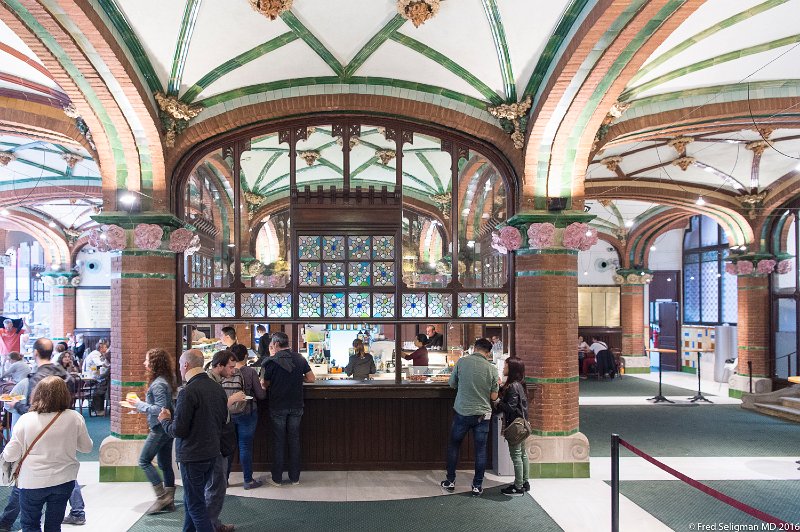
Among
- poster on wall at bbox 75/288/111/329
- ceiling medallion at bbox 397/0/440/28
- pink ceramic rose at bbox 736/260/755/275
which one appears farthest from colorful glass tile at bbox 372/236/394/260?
poster on wall at bbox 75/288/111/329

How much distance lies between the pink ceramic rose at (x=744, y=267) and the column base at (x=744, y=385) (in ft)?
7.24

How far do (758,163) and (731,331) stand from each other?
21.8 ft

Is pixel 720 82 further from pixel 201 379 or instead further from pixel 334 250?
pixel 201 379

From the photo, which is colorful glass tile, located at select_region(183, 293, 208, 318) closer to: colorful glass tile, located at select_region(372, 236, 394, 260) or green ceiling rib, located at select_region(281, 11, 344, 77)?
colorful glass tile, located at select_region(372, 236, 394, 260)

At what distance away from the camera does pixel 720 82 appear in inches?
287

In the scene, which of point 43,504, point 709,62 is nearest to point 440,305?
point 709,62

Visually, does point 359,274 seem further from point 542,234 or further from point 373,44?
point 373,44

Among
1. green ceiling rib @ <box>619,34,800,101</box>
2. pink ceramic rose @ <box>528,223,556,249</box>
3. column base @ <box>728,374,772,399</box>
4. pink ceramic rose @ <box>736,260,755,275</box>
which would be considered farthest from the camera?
pink ceramic rose @ <box>736,260,755,275</box>

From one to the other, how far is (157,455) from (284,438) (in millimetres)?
1467

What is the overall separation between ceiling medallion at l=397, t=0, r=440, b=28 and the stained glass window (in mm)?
3646

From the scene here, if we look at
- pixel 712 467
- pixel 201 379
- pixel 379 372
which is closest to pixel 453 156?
pixel 379 372

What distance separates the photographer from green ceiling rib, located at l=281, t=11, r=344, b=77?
20.2ft

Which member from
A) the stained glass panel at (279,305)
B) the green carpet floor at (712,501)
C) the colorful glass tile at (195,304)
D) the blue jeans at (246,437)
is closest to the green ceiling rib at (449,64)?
the stained glass panel at (279,305)

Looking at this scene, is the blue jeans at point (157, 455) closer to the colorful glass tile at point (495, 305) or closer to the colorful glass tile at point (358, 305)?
the colorful glass tile at point (358, 305)
